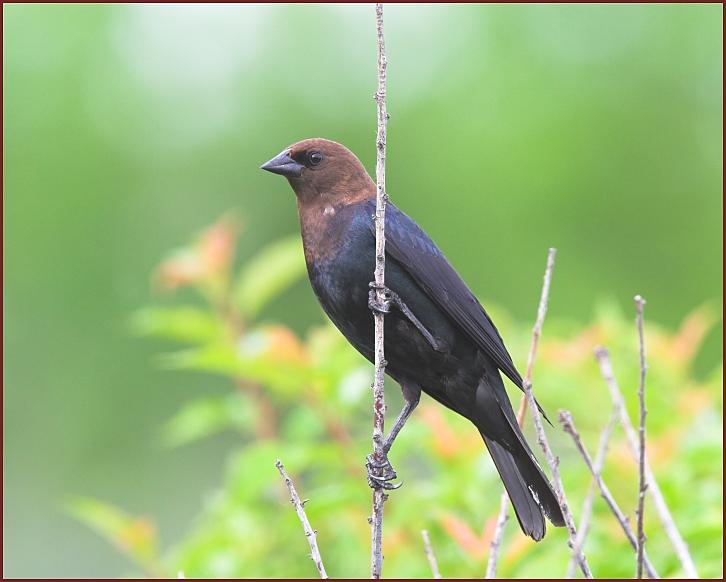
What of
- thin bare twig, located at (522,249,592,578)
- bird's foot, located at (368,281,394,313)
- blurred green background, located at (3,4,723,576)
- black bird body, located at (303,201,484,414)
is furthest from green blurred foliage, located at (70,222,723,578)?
blurred green background, located at (3,4,723,576)

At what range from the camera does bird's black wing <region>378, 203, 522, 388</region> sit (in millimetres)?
3062

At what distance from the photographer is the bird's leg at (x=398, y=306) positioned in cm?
284

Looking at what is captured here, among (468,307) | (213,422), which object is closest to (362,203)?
(468,307)

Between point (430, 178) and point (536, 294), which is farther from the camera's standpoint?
point (430, 178)

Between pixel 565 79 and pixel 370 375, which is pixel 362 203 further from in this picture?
pixel 565 79

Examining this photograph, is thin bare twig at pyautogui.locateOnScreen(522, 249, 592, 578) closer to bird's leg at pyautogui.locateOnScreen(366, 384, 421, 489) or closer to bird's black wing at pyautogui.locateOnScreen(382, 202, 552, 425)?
bird's leg at pyautogui.locateOnScreen(366, 384, 421, 489)

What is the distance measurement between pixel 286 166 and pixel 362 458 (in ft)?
3.36

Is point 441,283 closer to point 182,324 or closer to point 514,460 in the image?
point 514,460

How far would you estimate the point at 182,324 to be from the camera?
358 centimetres

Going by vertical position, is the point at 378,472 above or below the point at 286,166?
below

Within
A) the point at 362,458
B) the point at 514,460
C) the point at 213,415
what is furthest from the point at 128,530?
the point at 514,460

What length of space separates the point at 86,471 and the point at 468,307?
6.23 metres

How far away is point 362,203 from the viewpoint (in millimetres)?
3184

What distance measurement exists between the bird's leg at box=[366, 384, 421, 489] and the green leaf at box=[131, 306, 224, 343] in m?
0.81
